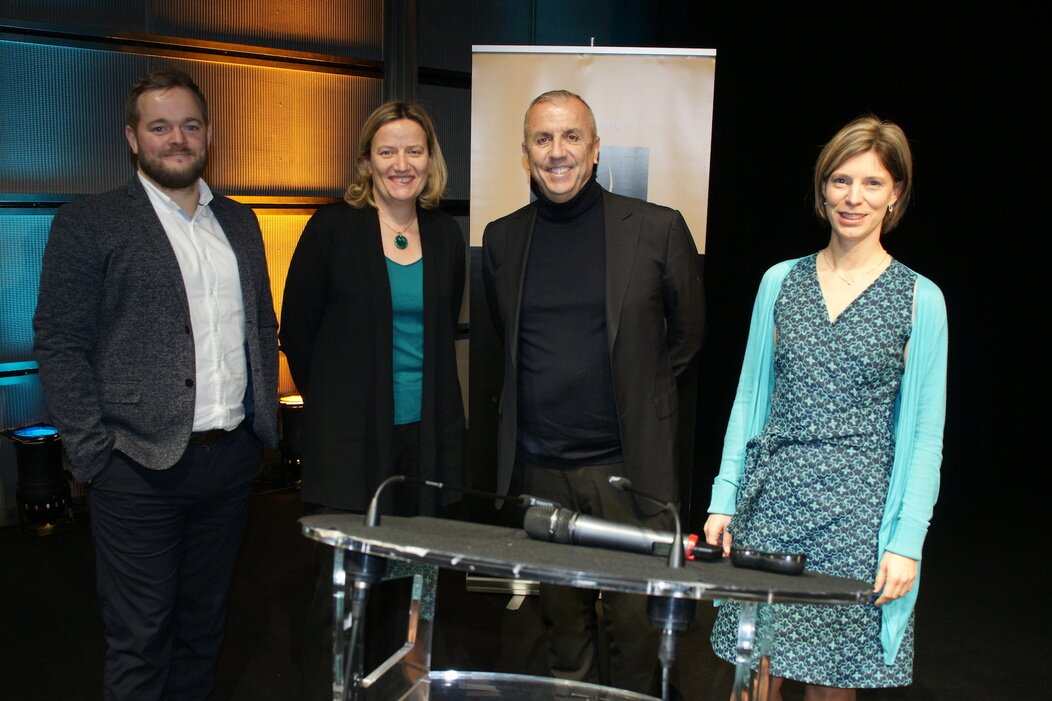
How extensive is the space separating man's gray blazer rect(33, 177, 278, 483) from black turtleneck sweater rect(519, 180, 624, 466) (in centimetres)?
82

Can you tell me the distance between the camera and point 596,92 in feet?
11.4

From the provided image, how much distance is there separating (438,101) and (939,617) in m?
3.58

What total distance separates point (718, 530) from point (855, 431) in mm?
358

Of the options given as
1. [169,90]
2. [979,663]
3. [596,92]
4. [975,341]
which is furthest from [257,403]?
[975,341]

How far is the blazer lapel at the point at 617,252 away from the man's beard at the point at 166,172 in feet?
3.36

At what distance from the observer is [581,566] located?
1.26 m

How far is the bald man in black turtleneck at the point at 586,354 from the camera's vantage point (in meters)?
2.32

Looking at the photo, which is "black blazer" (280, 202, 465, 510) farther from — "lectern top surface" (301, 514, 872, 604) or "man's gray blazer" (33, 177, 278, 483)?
"lectern top surface" (301, 514, 872, 604)

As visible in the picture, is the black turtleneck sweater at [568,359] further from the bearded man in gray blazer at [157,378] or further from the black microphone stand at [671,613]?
the black microphone stand at [671,613]

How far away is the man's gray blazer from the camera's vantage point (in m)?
2.08

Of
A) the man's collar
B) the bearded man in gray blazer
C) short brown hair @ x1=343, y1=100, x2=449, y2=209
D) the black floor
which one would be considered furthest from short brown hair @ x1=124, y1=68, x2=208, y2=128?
the black floor

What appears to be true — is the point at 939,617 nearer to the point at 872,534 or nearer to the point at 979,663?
the point at 979,663

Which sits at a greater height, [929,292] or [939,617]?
[929,292]

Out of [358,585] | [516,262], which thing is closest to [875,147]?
[516,262]
